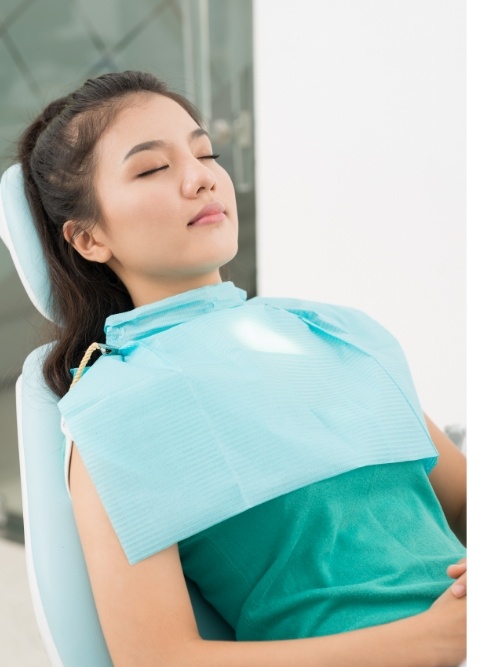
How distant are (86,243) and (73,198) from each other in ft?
0.22

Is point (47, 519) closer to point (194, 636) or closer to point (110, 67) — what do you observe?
point (194, 636)

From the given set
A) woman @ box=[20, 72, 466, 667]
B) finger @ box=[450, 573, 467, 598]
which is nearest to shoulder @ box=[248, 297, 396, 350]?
woman @ box=[20, 72, 466, 667]

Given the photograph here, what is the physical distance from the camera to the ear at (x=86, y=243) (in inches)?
Answer: 52.8

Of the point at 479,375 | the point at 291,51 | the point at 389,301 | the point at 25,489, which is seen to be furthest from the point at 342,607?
the point at 291,51

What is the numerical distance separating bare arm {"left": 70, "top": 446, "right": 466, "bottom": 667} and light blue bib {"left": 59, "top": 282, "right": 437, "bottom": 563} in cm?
4

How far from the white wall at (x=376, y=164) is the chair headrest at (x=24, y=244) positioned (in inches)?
48.0

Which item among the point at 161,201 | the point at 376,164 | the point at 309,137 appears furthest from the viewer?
the point at 309,137

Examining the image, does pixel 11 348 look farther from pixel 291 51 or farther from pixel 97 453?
pixel 97 453

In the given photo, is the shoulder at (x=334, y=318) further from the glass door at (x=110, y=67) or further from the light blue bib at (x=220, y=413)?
the glass door at (x=110, y=67)

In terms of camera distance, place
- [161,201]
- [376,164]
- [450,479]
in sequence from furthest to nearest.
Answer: [376,164]
[450,479]
[161,201]

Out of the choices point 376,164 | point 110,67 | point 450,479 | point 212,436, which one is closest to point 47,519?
point 212,436

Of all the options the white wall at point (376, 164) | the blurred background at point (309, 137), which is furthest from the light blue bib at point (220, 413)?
the white wall at point (376, 164)

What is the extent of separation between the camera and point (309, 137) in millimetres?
2590

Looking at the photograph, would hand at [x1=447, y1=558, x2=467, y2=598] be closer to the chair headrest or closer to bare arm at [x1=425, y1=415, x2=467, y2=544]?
bare arm at [x1=425, y1=415, x2=467, y2=544]
